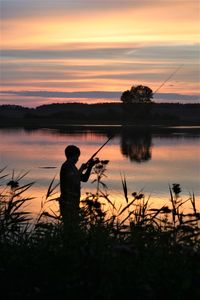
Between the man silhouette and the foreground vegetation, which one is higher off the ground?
the man silhouette

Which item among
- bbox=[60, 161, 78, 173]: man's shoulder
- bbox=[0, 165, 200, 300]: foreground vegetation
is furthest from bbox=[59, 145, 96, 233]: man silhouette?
bbox=[0, 165, 200, 300]: foreground vegetation

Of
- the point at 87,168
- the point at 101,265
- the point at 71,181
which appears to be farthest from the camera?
the point at 87,168

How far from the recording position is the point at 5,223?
6.88 m

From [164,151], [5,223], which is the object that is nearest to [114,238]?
[5,223]

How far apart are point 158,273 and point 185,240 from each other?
3.50 ft

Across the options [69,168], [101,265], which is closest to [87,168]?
[69,168]

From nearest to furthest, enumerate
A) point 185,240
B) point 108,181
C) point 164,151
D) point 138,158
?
point 185,240 < point 108,181 < point 138,158 < point 164,151

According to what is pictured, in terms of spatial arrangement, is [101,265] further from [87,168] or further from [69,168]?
[87,168]

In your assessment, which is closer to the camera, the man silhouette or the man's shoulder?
the man silhouette

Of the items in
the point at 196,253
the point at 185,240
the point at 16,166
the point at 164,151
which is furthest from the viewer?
the point at 164,151

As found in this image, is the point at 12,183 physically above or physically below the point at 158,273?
above

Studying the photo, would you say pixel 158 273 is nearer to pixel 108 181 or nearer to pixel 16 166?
pixel 108 181

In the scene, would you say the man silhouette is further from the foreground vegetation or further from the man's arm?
the foreground vegetation

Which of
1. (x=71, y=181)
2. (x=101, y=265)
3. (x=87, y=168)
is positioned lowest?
(x=101, y=265)
